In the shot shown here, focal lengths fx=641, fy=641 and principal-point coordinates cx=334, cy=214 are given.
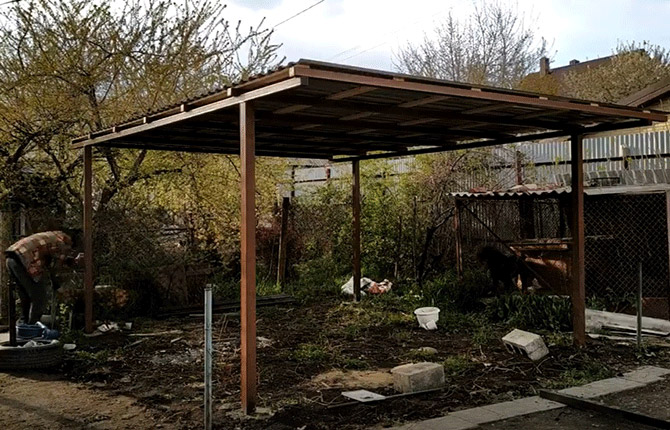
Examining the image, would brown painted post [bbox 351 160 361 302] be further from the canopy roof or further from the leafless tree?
the leafless tree

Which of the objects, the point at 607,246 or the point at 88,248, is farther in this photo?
the point at 607,246

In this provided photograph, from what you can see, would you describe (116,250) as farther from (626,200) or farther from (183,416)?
(626,200)

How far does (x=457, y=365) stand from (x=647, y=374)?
1709 millimetres

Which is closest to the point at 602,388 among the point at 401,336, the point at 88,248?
the point at 401,336

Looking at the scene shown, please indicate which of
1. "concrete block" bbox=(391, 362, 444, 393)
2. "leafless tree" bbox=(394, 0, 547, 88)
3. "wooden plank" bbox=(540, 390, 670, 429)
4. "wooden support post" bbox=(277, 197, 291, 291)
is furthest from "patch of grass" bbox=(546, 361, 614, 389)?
"leafless tree" bbox=(394, 0, 547, 88)

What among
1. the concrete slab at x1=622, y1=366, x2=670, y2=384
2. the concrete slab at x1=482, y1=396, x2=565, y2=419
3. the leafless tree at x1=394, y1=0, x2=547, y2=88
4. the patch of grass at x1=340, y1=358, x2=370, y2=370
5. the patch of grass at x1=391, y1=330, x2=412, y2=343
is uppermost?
the leafless tree at x1=394, y1=0, x2=547, y2=88

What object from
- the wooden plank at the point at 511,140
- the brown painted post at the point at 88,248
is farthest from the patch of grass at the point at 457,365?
the brown painted post at the point at 88,248

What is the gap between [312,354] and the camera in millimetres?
6703

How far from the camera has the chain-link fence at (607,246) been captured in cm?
819

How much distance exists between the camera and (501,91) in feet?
17.8

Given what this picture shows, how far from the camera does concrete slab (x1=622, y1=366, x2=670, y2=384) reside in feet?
18.7

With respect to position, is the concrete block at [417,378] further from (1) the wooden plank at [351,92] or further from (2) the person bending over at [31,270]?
(2) the person bending over at [31,270]

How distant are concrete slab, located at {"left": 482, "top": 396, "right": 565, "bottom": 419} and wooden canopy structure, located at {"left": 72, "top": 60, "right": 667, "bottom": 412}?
1.85 meters

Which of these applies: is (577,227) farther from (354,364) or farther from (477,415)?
(477,415)
